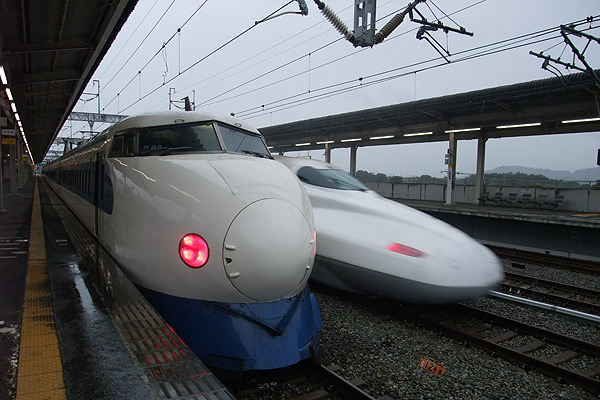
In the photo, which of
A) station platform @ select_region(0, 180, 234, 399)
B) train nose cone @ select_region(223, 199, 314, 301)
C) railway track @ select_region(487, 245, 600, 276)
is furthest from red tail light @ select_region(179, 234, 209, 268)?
railway track @ select_region(487, 245, 600, 276)

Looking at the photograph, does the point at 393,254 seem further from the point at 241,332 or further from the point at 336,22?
the point at 336,22

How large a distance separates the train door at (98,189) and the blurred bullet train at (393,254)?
3086mm

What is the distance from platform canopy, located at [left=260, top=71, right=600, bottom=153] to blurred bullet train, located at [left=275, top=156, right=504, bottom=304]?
37.8ft

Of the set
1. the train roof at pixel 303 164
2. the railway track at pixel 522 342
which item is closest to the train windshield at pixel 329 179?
the train roof at pixel 303 164

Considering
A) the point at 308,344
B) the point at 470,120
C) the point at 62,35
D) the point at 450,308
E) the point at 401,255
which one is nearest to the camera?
the point at 308,344

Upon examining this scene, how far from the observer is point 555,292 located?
26.7 ft

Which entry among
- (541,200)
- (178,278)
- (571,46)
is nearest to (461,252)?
(178,278)

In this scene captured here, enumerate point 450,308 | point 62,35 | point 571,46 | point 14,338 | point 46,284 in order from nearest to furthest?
point 14,338 → point 46,284 → point 450,308 → point 62,35 → point 571,46

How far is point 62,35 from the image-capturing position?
8.75 m

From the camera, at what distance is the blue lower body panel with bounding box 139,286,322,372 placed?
349 centimetres

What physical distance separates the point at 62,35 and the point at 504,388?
10019 millimetres

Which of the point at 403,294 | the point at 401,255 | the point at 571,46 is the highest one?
the point at 571,46

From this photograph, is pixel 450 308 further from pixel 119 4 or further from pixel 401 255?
pixel 119 4

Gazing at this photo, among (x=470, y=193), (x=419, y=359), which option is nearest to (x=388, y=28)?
(x=419, y=359)
